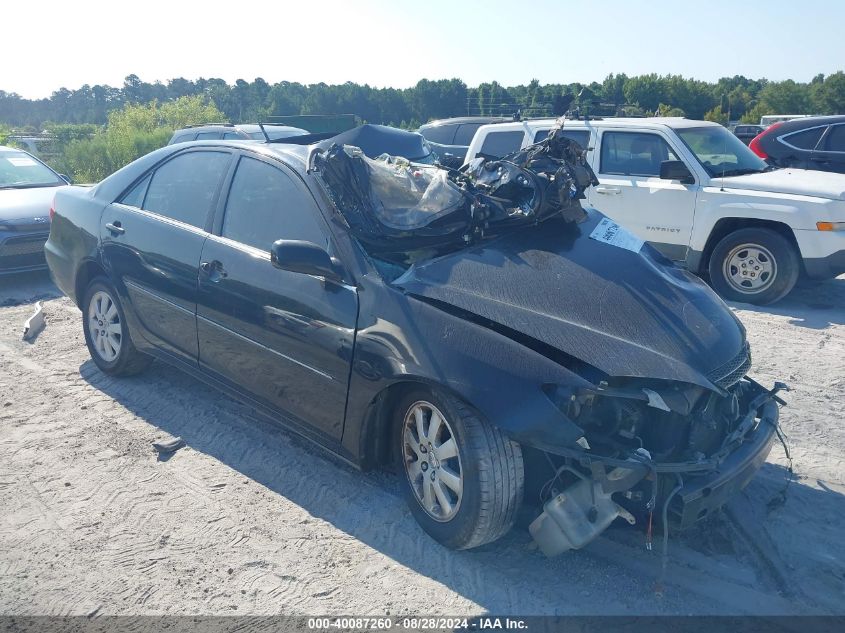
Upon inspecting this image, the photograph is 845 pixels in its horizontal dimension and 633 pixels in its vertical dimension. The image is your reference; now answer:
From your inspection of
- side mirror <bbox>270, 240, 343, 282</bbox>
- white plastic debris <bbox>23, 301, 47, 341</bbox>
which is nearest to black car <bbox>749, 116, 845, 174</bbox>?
side mirror <bbox>270, 240, 343, 282</bbox>

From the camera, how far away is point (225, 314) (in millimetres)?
4246

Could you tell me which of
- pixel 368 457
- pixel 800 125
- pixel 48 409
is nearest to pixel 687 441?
pixel 368 457

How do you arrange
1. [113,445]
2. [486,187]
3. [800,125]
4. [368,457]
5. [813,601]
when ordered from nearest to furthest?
[813,601] < [368,457] < [486,187] < [113,445] < [800,125]

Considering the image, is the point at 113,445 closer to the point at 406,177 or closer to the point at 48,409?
the point at 48,409

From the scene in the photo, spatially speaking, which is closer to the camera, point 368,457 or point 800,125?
point 368,457

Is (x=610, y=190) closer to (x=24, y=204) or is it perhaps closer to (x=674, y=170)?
(x=674, y=170)

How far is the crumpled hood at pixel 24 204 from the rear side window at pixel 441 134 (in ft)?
21.1

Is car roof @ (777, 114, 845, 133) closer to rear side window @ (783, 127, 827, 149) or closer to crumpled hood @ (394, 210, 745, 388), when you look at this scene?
rear side window @ (783, 127, 827, 149)

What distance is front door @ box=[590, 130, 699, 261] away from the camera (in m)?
8.07

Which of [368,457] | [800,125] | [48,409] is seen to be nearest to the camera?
[368,457]

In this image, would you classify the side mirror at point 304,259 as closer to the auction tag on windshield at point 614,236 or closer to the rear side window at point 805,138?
the auction tag on windshield at point 614,236

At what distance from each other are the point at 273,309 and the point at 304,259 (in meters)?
0.49

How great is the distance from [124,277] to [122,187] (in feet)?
2.45

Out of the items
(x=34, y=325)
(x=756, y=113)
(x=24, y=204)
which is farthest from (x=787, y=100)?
(x=34, y=325)
